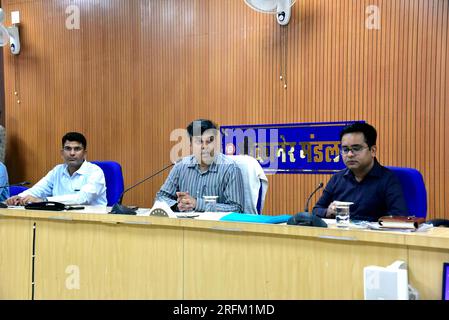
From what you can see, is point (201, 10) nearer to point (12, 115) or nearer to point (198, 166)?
point (198, 166)

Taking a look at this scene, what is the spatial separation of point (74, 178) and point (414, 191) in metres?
2.15

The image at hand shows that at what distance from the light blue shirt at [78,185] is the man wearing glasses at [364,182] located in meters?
1.46

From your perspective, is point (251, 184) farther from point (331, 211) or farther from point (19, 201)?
point (19, 201)

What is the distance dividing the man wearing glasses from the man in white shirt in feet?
4.83

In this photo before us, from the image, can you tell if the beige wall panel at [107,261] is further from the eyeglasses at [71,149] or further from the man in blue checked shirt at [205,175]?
the eyeglasses at [71,149]

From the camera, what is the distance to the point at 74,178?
3.14 meters

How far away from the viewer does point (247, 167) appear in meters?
2.78

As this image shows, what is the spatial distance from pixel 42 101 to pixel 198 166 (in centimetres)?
284

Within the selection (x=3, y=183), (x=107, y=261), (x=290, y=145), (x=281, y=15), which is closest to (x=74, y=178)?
(x=3, y=183)

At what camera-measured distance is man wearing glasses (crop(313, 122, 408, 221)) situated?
2.24m

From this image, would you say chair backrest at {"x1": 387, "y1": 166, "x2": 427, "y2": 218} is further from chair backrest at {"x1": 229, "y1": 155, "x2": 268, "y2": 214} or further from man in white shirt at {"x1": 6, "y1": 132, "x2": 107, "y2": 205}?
man in white shirt at {"x1": 6, "y1": 132, "x2": 107, "y2": 205}

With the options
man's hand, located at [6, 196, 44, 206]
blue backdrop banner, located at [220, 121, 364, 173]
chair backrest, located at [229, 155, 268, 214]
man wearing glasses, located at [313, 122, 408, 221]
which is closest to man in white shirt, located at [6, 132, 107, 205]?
man's hand, located at [6, 196, 44, 206]

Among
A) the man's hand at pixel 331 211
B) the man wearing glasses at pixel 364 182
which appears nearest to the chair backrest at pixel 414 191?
the man wearing glasses at pixel 364 182

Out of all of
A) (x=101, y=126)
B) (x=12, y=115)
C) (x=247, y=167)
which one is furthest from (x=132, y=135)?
(x=247, y=167)
